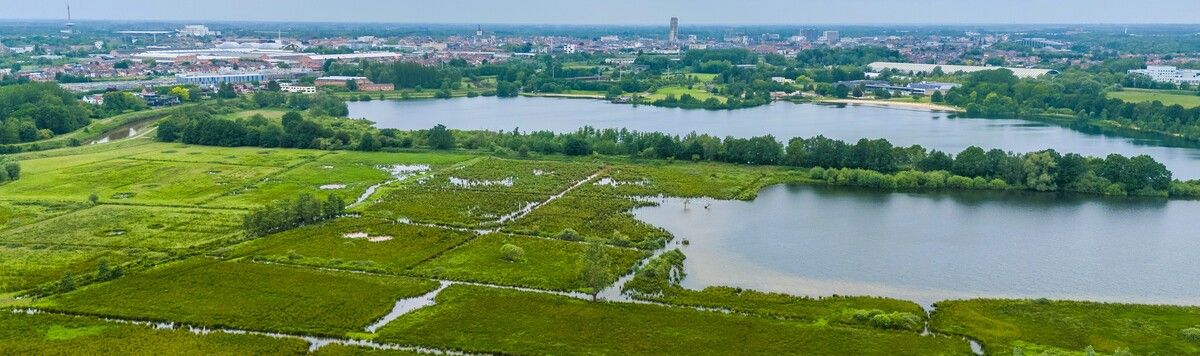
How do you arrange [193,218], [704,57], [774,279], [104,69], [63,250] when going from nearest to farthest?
1. [774,279]
2. [63,250]
3. [193,218]
4. [104,69]
5. [704,57]

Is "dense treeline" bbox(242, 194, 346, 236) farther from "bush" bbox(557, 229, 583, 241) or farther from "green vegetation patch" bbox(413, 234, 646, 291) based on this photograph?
"bush" bbox(557, 229, 583, 241)

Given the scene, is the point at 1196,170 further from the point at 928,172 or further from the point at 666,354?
the point at 666,354

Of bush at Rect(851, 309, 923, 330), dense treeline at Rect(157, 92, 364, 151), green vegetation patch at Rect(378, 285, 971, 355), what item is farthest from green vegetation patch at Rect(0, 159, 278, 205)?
bush at Rect(851, 309, 923, 330)

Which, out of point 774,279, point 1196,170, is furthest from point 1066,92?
point 774,279

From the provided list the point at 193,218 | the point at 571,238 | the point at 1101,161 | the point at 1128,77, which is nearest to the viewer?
the point at 571,238

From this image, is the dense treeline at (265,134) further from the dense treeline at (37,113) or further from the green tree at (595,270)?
the green tree at (595,270)

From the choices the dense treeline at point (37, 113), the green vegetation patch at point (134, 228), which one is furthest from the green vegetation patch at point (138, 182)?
the dense treeline at point (37, 113)

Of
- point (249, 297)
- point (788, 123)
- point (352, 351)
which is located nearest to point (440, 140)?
point (788, 123)
